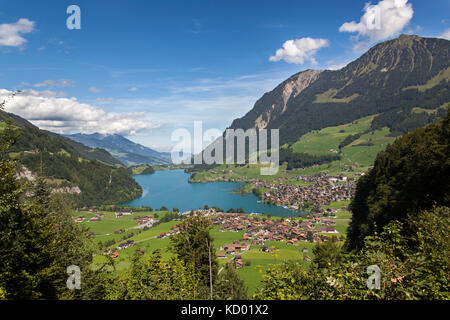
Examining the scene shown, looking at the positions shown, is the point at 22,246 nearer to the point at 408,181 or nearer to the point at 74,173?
the point at 408,181

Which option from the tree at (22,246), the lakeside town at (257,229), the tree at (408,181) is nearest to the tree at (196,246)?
the tree at (22,246)

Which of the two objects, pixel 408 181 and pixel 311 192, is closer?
pixel 408 181

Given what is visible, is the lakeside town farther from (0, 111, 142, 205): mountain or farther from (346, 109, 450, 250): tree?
(0, 111, 142, 205): mountain

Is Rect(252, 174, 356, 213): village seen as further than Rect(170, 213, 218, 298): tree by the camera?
Yes

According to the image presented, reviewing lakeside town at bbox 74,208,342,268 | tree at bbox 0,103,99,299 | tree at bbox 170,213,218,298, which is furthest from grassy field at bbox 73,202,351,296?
tree at bbox 0,103,99,299

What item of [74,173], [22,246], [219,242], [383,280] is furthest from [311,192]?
[74,173]

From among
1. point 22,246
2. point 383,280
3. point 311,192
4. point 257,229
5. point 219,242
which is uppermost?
point 383,280

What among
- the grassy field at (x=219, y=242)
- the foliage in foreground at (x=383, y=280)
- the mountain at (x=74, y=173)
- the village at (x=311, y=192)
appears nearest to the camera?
the foliage in foreground at (x=383, y=280)

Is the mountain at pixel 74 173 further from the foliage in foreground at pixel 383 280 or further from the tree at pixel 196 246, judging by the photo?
the foliage in foreground at pixel 383 280

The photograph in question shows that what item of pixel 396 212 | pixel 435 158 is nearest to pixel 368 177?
pixel 396 212

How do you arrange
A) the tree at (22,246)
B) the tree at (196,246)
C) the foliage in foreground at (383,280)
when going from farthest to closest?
the tree at (196,246)
the tree at (22,246)
the foliage in foreground at (383,280)

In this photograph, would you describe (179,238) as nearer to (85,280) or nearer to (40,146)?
(85,280)

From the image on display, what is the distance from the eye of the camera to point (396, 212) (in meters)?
22.5
